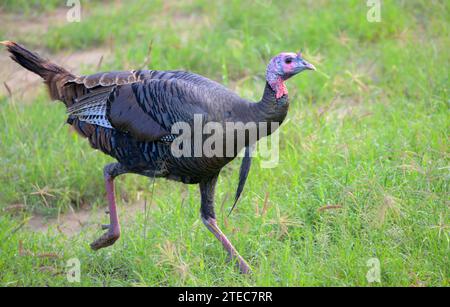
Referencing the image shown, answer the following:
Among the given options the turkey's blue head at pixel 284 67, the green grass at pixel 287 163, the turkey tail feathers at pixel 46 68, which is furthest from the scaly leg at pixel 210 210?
the turkey tail feathers at pixel 46 68

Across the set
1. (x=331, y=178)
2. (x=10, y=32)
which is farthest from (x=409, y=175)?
(x=10, y=32)

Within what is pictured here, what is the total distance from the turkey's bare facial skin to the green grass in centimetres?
9

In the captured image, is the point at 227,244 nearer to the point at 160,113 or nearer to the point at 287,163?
the point at 160,113

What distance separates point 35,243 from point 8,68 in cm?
311

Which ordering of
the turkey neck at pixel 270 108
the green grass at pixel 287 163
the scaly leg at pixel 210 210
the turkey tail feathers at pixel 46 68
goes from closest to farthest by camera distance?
the turkey neck at pixel 270 108 < the green grass at pixel 287 163 < the scaly leg at pixel 210 210 < the turkey tail feathers at pixel 46 68

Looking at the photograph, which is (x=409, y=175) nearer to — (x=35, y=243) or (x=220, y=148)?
(x=220, y=148)

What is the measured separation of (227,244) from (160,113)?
1.01 metres

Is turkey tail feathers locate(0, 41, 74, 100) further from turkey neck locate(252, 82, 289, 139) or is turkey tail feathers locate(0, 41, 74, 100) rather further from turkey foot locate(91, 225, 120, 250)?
turkey neck locate(252, 82, 289, 139)

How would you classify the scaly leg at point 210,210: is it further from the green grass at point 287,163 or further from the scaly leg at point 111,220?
the scaly leg at point 111,220

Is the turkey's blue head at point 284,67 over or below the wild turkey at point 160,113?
over

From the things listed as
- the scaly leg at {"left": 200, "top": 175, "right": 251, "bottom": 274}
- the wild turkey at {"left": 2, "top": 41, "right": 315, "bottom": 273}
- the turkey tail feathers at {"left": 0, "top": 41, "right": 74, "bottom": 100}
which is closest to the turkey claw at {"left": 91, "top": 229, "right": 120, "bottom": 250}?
the wild turkey at {"left": 2, "top": 41, "right": 315, "bottom": 273}

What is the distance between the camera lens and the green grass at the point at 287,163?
16.4 ft

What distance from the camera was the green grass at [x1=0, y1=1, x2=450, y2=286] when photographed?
500cm

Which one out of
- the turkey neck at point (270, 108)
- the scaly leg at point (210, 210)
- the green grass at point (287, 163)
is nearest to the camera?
the turkey neck at point (270, 108)
